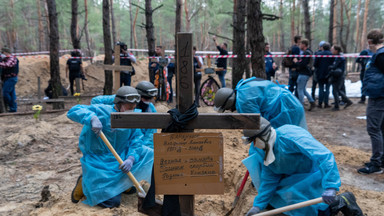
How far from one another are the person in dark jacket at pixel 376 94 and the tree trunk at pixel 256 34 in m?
2.18

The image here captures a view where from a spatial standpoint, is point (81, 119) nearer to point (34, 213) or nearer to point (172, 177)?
point (34, 213)

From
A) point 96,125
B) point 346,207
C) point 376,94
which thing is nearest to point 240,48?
point 376,94

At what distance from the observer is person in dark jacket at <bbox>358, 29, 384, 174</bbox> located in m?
4.31

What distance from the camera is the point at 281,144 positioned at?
2506 millimetres

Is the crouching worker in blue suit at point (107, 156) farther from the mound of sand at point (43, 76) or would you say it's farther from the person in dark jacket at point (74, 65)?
the mound of sand at point (43, 76)

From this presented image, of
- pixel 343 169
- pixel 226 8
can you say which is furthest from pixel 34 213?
pixel 226 8

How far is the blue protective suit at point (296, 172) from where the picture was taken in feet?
7.55

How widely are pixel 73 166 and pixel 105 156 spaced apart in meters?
1.73

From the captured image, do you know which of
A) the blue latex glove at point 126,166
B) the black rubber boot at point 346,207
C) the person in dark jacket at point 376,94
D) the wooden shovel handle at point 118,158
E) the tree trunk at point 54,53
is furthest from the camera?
the tree trunk at point 54,53

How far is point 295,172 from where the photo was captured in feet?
8.81

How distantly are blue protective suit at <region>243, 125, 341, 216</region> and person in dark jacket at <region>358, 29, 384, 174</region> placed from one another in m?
2.39

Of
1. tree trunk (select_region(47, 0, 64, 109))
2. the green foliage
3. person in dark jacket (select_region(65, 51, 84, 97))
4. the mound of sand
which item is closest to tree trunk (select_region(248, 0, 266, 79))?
tree trunk (select_region(47, 0, 64, 109))

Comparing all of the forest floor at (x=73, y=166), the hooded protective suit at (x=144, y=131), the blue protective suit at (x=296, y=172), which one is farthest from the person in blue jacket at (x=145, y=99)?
the blue protective suit at (x=296, y=172)

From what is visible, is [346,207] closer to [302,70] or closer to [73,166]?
[73,166]
